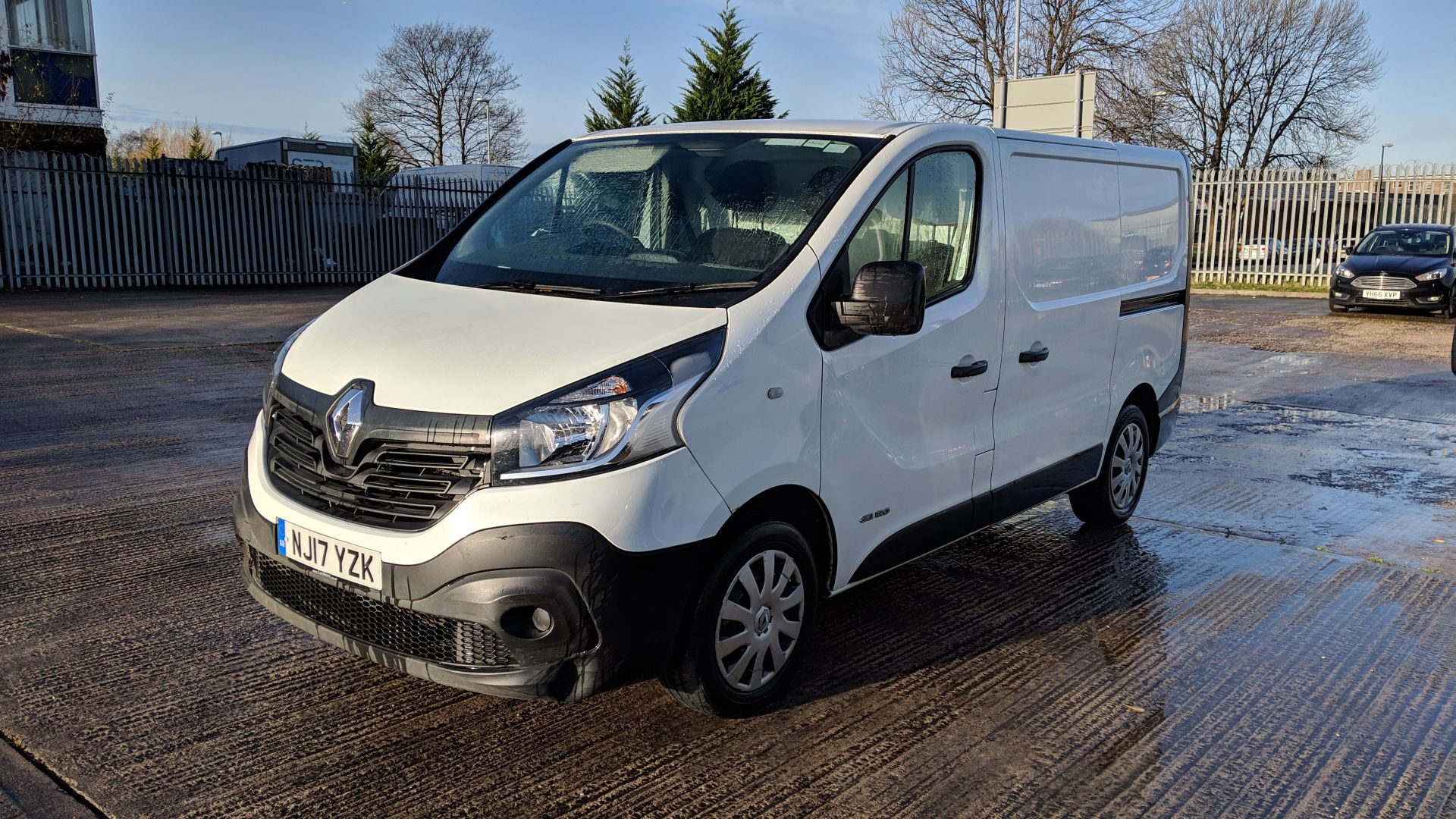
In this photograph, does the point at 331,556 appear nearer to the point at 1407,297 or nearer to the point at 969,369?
the point at 969,369

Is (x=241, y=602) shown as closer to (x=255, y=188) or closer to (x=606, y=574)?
(x=606, y=574)

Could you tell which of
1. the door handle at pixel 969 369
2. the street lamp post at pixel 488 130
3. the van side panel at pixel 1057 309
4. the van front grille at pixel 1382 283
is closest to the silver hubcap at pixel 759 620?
the door handle at pixel 969 369

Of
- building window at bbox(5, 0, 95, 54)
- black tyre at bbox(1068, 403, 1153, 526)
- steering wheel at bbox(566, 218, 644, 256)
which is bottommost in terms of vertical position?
black tyre at bbox(1068, 403, 1153, 526)

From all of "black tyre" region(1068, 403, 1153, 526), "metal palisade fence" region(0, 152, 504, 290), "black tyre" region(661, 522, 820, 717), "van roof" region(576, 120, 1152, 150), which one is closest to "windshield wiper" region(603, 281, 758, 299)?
"black tyre" region(661, 522, 820, 717)

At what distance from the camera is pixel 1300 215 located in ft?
84.0

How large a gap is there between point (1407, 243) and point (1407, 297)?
1.65 m

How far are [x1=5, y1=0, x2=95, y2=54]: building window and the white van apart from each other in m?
23.5

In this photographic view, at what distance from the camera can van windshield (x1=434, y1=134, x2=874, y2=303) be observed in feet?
11.9

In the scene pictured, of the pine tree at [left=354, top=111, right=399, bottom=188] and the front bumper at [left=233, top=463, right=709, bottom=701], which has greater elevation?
the pine tree at [left=354, top=111, right=399, bottom=188]

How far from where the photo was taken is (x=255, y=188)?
2088cm

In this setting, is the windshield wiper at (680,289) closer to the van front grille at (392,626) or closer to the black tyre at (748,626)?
the black tyre at (748,626)

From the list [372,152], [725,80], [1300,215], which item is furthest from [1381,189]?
[372,152]

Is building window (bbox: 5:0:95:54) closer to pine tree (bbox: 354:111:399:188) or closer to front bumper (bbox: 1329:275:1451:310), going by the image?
pine tree (bbox: 354:111:399:188)

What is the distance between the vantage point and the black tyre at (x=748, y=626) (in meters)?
3.22
